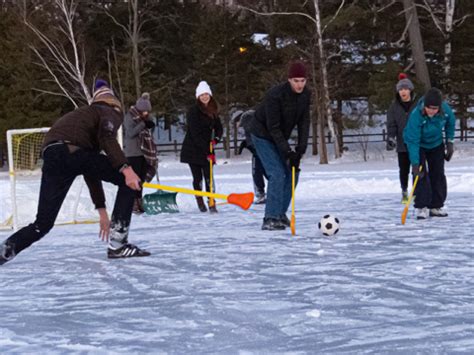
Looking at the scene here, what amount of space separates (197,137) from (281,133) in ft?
8.76

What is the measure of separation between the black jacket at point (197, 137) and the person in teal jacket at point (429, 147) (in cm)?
281

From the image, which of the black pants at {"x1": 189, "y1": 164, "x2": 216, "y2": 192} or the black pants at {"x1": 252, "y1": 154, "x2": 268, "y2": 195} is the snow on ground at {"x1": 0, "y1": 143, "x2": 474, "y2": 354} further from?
the black pants at {"x1": 252, "y1": 154, "x2": 268, "y2": 195}

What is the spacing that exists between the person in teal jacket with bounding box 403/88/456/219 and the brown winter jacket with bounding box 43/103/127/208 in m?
3.37

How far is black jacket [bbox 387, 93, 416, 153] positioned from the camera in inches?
A: 346

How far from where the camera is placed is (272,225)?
6.84 m

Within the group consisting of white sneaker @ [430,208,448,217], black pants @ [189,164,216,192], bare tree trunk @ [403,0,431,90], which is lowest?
white sneaker @ [430,208,448,217]

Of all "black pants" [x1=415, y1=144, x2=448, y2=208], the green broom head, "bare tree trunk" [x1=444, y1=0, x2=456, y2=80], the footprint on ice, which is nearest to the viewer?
the footprint on ice

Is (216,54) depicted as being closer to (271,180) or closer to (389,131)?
(389,131)

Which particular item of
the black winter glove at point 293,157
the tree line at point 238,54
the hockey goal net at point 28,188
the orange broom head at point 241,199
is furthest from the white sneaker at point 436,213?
the tree line at point 238,54

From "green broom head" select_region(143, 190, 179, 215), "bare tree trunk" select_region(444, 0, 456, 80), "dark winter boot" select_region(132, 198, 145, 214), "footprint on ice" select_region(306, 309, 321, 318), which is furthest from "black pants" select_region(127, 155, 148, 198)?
"bare tree trunk" select_region(444, 0, 456, 80)

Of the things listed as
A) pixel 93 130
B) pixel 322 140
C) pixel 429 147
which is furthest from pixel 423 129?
pixel 322 140

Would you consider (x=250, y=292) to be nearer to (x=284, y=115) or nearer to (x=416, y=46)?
(x=284, y=115)

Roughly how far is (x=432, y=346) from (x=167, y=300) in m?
1.63

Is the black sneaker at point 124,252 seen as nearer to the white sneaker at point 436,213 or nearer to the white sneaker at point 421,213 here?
the white sneaker at point 421,213
